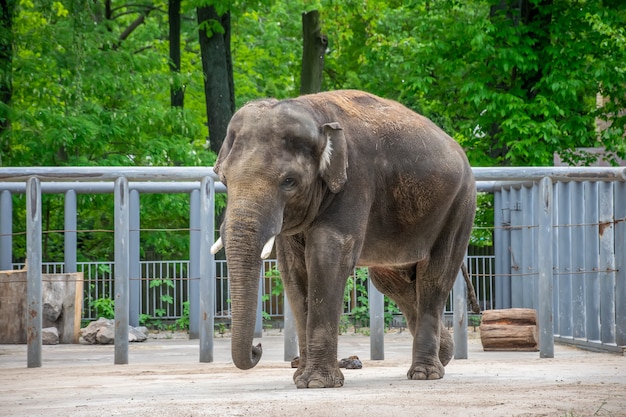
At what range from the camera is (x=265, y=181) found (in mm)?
8883

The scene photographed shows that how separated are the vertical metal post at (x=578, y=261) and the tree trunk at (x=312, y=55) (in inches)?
460

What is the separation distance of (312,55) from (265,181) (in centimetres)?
1810

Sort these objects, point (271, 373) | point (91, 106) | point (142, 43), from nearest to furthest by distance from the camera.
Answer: point (271, 373), point (91, 106), point (142, 43)

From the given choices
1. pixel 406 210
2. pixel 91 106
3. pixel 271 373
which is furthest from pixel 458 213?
pixel 91 106

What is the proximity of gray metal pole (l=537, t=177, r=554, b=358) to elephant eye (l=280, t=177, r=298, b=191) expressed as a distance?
5.08m

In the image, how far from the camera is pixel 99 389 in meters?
9.98

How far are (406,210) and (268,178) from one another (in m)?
1.59

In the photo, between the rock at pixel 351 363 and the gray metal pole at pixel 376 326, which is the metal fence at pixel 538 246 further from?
the rock at pixel 351 363

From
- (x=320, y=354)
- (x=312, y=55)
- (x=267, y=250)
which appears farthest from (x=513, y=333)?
(x=312, y=55)

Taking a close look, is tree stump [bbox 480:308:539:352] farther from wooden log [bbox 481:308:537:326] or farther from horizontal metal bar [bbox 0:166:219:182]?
horizontal metal bar [bbox 0:166:219:182]

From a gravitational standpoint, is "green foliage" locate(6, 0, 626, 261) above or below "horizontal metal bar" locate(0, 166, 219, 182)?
above

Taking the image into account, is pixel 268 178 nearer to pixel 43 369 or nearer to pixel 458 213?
pixel 458 213

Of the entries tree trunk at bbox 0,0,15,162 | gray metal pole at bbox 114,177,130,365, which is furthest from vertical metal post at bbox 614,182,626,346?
tree trunk at bbox 0,0,15,162

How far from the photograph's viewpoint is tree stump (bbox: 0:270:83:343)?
1753 centimetres
